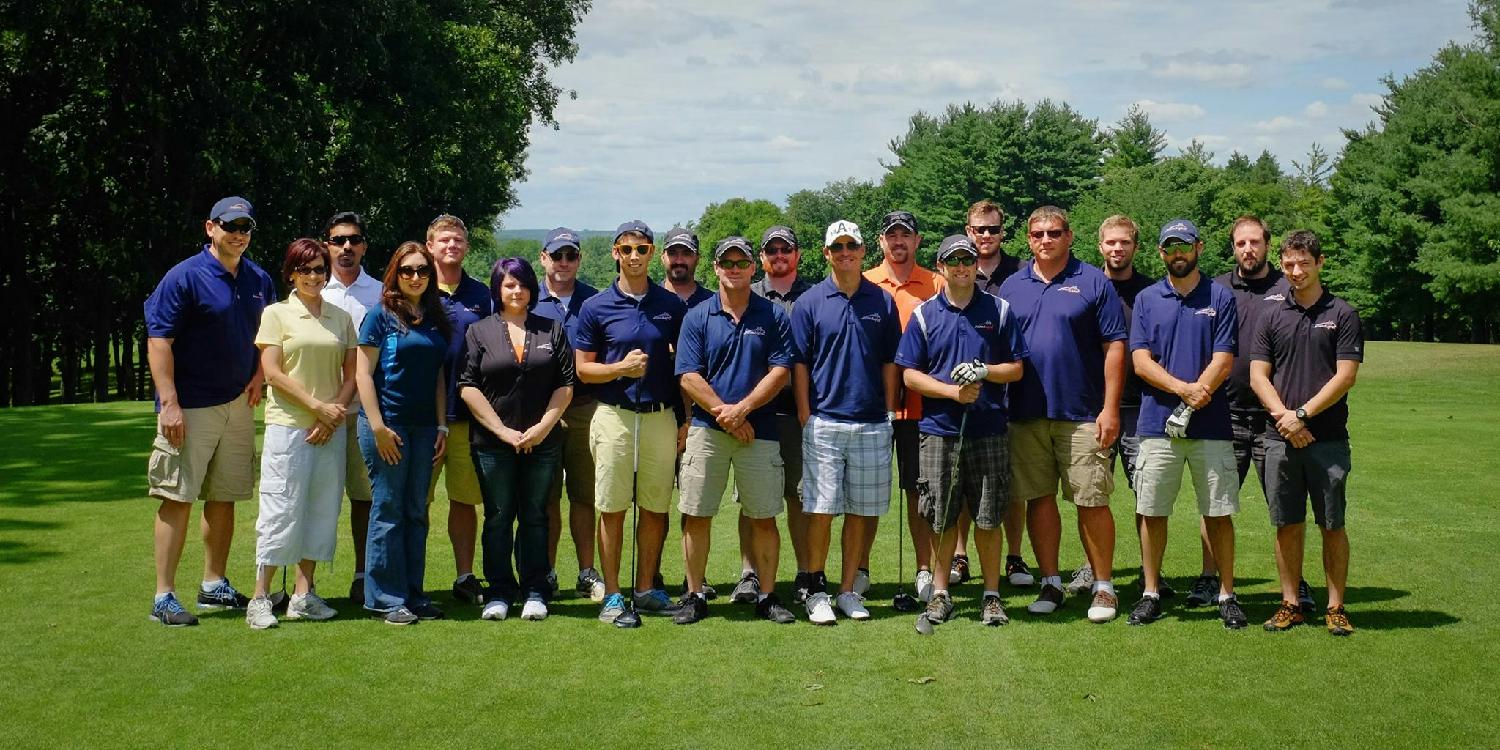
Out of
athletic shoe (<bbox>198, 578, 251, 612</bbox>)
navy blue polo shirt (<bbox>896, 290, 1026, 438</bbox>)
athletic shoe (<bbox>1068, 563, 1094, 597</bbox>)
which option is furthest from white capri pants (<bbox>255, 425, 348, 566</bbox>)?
athletic shoe (<bbox>1068, 563, 1094, 597</bbox>)

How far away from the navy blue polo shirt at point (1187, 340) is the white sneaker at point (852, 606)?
195 centimetres

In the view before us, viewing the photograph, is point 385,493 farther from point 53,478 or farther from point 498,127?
point 498,127

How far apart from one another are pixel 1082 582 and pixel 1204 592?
2.52 feet

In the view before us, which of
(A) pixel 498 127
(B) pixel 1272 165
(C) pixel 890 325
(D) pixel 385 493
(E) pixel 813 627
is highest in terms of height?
(B) pixel 1272 165

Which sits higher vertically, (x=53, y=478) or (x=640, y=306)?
(x=640, y=306)

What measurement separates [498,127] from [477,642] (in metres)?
→ 28.4

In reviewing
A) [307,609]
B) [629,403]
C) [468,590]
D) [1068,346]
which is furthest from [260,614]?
[1068,346]

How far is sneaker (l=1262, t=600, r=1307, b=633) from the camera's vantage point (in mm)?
7215

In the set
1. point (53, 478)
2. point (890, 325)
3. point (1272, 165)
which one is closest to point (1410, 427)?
point (890, 325)

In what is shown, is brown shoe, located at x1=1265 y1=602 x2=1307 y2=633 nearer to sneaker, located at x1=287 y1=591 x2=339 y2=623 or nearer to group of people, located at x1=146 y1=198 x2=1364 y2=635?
group of people, located at x1=146 y1=198 x2=1364 y2=635

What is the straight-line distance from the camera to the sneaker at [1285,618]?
7.21 meters

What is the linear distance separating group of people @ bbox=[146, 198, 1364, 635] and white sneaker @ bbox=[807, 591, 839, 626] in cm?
1

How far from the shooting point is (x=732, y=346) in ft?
24.6

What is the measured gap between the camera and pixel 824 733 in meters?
5.44
